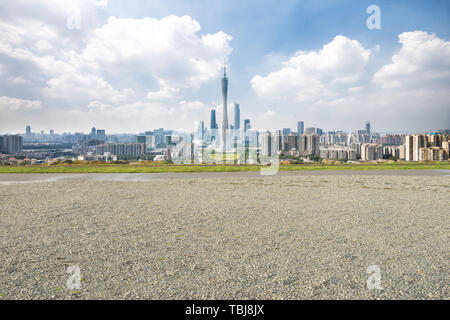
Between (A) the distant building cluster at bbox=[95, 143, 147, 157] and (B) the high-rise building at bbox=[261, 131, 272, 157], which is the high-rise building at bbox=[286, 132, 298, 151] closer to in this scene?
(B) the high-rise building at bbox=[261, 131, 272, 157]

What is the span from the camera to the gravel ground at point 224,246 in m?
3.83

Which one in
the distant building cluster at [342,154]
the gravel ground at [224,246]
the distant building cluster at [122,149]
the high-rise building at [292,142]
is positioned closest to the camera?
the gravel ground at [224,246]

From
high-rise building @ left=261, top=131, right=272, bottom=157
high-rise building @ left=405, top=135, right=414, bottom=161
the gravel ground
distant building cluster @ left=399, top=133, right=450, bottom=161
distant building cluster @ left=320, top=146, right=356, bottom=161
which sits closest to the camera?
the gravel ground

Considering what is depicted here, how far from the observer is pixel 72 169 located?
20562mm

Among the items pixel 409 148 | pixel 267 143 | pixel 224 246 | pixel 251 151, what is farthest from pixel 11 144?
pixel 409 148

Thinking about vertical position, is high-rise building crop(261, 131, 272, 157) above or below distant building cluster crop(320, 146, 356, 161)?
above

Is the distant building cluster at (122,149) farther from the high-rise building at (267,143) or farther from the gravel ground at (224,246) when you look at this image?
the gravel ground at (224,246)

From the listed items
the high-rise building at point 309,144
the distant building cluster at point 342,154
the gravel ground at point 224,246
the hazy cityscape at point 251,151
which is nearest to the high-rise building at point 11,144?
the hazy cityscape at point 251,151

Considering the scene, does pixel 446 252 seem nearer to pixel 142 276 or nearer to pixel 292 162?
pixel 142 276

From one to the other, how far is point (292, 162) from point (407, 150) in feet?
43.8

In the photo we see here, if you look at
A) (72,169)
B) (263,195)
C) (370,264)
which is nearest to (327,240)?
(370,264)

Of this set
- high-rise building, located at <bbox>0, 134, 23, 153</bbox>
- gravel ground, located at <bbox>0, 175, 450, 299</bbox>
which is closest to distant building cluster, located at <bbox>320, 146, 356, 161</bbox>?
gravel ground, located at <bbox>0, 175, 450, 299</bbox>

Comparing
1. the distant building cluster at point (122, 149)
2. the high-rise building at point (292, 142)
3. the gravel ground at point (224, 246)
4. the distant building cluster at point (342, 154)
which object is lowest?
the gravel ground at point (224, 246)

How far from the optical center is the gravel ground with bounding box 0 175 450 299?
383 centimetres
